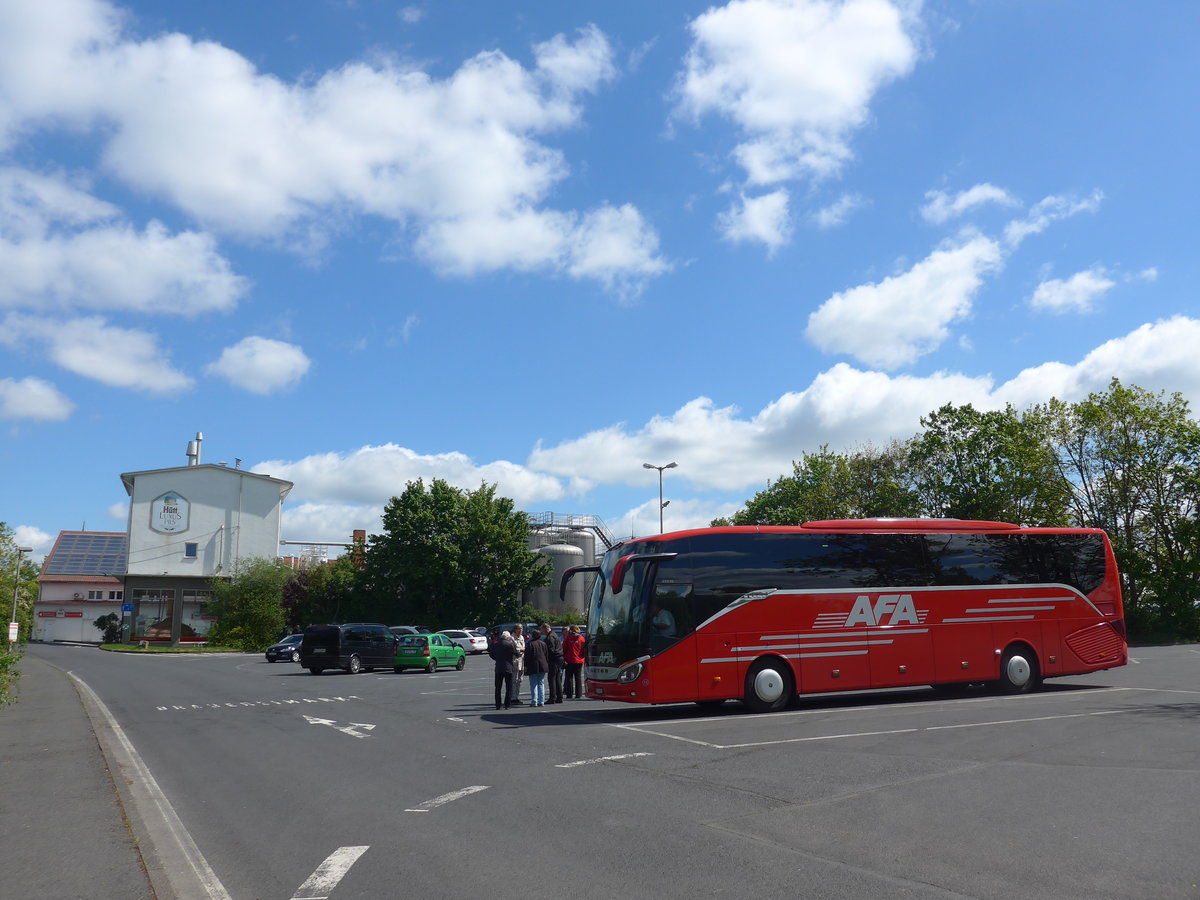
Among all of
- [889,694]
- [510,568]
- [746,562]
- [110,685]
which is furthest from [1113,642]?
[510,568]

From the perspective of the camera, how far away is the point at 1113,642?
815 inches

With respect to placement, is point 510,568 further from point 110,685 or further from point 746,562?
point 746,562

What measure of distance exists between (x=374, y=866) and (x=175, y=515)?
233 ft

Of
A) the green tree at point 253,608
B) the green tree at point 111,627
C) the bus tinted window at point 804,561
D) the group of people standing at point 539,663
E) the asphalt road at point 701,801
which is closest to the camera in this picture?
the asphalt road at point 701,801

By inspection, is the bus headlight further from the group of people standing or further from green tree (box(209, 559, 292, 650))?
green tree (box(209, 559, 292, 650))

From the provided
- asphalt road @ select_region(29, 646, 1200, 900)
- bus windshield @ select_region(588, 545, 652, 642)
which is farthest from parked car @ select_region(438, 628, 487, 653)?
bus windshield @ select_region(588, 545, 652, 642)

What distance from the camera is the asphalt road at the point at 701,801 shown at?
248 inches

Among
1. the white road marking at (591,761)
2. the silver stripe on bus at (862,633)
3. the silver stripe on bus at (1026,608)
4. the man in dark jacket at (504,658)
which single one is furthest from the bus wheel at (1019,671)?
the white road marking at (591,761)

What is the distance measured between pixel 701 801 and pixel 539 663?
10.1m

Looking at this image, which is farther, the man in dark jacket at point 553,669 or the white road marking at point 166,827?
the man in dark jacket at point 553,669

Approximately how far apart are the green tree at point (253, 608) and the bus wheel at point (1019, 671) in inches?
1990

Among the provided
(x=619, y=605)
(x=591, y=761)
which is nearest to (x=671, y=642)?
(x=619, y=605)

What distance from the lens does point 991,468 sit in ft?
171

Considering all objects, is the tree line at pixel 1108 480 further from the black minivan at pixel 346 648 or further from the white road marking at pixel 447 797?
the white road marking at pixel 447 797
